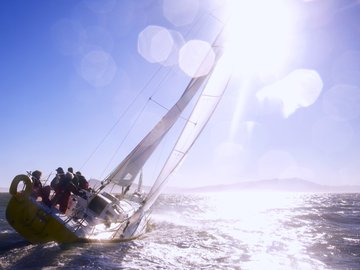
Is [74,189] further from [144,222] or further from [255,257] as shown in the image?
[255,257]

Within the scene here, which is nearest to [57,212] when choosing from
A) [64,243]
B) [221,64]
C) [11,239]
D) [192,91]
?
[64,243]

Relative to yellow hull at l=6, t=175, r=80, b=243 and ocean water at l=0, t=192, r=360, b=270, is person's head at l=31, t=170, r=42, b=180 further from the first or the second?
ocean water at l=0, t=192, r=360, b=270

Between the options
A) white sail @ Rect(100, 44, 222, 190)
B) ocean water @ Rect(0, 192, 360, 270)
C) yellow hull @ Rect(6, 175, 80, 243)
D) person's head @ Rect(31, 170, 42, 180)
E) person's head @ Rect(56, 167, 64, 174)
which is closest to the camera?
ocean water @ Rect(0, 192, 360, 270)

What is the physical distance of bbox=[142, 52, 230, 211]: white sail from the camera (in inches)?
540

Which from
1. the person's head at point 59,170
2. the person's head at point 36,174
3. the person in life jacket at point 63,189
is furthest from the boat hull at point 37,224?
the person's head at point 59,170

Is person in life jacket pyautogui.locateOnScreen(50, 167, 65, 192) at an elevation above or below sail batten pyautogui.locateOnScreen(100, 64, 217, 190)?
below

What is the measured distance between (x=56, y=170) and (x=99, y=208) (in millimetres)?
2282

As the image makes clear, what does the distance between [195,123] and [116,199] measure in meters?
4.84

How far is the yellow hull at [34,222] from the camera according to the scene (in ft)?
34.5

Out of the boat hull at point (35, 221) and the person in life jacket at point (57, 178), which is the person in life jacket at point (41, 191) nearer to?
the person in life jacket at point (57, 178)

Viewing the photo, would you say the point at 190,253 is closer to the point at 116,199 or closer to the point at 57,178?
the point at 116,199

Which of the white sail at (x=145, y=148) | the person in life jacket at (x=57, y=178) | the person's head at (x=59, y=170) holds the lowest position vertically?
the person in life jacket at (x=57, y=178)

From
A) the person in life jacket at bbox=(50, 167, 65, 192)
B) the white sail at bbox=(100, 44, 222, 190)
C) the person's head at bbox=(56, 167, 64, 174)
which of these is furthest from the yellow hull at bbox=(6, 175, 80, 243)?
the white sail at bbox=(100, 44, 222, 190)

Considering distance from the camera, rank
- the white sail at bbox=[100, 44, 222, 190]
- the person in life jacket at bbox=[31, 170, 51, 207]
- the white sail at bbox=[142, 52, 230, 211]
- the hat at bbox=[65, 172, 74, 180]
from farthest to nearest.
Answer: the white sail at bbox=[100, 44, 222, 190]
the white sail at bbox=[142, 52, 230, 211]
the hat at bbox=[65, 172, 74, 180]
the person in life jacket at bbox=[31, 170, 51, 207]
